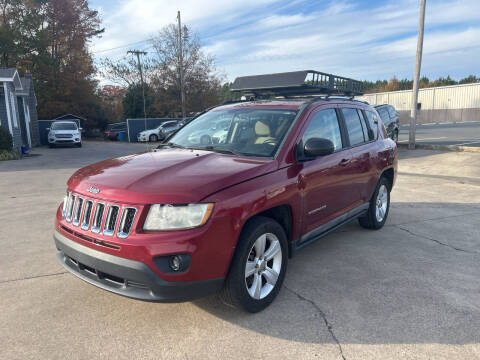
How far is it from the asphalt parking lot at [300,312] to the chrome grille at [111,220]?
83 cm

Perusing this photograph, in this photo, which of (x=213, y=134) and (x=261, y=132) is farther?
(x=213, y=134)

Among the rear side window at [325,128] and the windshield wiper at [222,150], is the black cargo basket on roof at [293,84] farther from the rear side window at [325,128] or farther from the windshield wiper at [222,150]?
the windshield wiper at [222,150]

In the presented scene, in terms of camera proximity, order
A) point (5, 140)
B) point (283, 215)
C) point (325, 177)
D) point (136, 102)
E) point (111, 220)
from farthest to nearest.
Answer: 1. point (136, 102)
2. point (5, 140)
3. point (325, 177)
4. point (283, 215)
5. point (111, 220)

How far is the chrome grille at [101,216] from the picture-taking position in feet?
8.83

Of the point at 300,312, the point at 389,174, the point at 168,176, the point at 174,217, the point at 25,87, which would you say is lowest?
the point at 300,312

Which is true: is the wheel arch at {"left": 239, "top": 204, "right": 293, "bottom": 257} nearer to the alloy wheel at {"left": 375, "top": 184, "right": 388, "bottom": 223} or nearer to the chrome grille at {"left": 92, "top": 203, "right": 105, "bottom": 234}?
the chrome grille at {"left": 92, "top": 203, "right": 105, "bottom": 234}

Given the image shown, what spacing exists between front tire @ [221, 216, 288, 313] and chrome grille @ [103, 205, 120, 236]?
37.1 inches

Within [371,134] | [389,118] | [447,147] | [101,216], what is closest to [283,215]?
[101,216]

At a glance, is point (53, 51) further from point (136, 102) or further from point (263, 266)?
point (263, 266)

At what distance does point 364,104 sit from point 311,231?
97.1 inches

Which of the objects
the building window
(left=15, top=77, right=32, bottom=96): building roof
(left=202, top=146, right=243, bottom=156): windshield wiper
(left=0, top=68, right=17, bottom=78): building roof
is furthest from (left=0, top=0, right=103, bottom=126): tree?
(left=202, top=146, right=243, bottom=156): windshield wiper

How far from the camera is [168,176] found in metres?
2.93

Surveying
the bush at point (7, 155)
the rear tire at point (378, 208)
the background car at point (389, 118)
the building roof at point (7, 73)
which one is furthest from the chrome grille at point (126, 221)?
the building roof at point (7, 73)

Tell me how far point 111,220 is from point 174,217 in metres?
0.51
